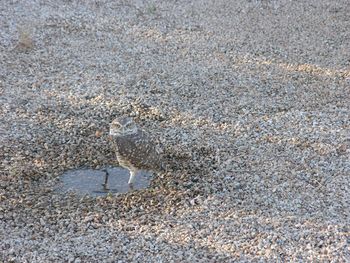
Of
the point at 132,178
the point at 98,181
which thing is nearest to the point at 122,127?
the point at 132,178

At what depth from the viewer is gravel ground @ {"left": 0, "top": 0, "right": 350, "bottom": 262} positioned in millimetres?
5039

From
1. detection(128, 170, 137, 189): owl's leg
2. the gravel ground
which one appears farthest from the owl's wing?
the gravel ground

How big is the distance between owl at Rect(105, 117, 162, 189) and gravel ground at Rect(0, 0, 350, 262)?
0.27 metres

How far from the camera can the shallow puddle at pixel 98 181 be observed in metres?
5.74

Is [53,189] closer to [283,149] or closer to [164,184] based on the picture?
[164,184]

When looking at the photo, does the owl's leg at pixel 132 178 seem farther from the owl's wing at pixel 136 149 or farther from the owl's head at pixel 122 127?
the owl's head at pixel 122 127

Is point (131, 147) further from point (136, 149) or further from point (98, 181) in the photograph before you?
point (98, 181)

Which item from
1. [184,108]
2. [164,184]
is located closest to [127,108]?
[184,108]

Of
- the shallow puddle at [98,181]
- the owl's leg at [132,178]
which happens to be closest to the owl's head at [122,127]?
the owl's leg at [132,178]

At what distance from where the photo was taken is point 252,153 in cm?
627

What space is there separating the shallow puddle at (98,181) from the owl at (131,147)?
0.83 ft

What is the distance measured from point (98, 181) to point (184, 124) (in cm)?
137

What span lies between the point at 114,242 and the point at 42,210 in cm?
82

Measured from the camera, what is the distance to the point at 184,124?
6.80 meters
